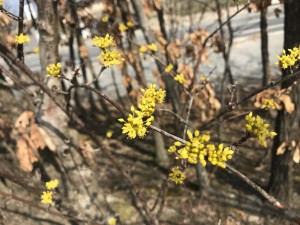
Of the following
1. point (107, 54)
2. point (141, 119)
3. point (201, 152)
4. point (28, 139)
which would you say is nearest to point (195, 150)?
point (201, 152)

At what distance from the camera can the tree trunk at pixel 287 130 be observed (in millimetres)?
3477

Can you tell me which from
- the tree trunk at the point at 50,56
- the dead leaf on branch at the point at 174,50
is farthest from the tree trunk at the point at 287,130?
the tree trunk at the point at 50,56

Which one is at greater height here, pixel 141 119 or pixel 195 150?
pixel 141 119

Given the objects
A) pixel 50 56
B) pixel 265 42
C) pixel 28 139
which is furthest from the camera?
pixel 265 42

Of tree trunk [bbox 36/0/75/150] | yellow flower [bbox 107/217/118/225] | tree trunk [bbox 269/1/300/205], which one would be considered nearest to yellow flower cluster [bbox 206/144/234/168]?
tree trunk [bbox 36/0/75/150]

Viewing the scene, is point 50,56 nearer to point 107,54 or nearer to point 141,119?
point 107,54

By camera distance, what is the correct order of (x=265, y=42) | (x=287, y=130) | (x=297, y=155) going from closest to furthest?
(x=297, y=155) < (x=287, y=130) < (x=265, y=42)

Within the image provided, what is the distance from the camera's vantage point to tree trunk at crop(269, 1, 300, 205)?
137 inches

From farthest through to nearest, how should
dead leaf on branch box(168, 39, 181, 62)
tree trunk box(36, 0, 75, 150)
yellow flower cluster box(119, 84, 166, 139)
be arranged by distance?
dead leaf on branch box(168, 39, 181, 62) < tree trunk box(36, 0, 75, 150) < yellow flower cluster box(119, 84, 166, 139)

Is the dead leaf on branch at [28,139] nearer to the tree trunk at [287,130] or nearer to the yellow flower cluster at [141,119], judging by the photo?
the yellow flower cluster at [141,119]

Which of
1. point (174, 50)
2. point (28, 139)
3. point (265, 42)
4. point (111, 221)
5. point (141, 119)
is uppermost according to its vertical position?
point (265, 42)

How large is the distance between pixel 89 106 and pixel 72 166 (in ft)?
16.8

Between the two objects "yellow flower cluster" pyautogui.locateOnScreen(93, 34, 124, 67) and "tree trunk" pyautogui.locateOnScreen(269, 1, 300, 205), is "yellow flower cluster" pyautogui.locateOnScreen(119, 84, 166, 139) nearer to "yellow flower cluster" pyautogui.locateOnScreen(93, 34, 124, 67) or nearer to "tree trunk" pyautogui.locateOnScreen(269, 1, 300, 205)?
"yellow flower cluster" pyautogui.locateOnScreen(93, 34, 124, 67)

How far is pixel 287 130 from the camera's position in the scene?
3.90m
